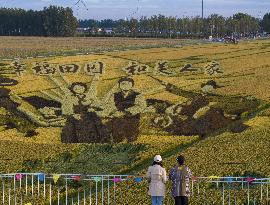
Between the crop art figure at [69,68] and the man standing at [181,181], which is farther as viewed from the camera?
the crop art figure at [69,68]

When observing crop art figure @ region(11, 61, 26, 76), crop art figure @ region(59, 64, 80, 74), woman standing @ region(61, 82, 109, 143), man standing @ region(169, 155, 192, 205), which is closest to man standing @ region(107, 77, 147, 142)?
woman standing @ region(61, 82, 109, 143)

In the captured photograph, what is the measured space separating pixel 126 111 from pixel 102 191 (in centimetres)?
1258

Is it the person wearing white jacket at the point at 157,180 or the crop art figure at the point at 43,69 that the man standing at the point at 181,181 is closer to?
the person wearing white jacket at the point at 157,180

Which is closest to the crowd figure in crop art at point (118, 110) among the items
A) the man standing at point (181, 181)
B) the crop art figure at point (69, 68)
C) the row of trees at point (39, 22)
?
the crop art figure at point (69, 68)

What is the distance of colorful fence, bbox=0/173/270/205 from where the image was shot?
14.1 m

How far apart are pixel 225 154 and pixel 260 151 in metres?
1.14

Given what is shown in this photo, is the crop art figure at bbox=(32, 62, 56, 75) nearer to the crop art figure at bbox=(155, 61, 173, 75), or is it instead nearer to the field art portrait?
the field art portrait

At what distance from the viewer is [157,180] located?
11211 mm

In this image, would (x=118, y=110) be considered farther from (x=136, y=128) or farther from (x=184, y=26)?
(x=184, y=26)

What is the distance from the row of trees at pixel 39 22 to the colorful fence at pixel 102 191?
84023mm

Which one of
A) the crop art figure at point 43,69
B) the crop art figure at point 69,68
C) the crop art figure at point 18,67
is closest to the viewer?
the crop art figure at point 18,67

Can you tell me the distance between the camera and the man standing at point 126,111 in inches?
942

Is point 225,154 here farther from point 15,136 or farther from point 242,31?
point 242,31

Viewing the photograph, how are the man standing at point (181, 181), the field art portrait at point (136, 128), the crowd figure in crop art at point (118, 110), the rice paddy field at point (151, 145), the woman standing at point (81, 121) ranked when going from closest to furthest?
1. the man standing at point (181, 181)
2. the field art portrait at point (136, 128)
3. the rice paddy field at point (151, 145)
4. the woman standing at point (81, 121)
5. the crowd figure in crop art at point (118, 110)
